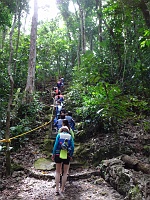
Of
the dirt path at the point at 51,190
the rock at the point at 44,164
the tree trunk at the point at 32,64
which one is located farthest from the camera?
the tree trunk at the point at 32,64

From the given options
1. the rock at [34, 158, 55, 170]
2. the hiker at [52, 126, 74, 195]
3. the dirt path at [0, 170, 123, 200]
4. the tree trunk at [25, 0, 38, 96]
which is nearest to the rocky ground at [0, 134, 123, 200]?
the dirt path at [0, 170, 123, 200]

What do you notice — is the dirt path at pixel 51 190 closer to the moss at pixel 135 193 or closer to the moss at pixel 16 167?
the moss at pixel 16 167

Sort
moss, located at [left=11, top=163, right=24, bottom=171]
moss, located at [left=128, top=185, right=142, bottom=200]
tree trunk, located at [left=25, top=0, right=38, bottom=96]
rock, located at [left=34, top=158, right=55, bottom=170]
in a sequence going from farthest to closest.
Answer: tree trunk, located at [left=25, top=0, right=38, bottom=96] < rock, located at [left=34, top=158, right=55, bottom=170] < moss, located at [left=11, top=163, right=24, bottom=171] < moss, located at [left=128, top=185, right=142, bottom=200]

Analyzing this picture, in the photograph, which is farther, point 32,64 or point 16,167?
point 32,64

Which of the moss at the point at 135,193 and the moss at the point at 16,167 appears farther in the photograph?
the moss at the point at 16,167

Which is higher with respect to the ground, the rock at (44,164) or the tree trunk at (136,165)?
the tree trunk at (136,165)

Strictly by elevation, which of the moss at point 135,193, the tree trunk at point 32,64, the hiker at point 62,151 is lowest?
the moss at point 135,193

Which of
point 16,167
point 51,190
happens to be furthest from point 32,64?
point 51,190

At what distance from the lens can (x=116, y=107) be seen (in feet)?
21.5

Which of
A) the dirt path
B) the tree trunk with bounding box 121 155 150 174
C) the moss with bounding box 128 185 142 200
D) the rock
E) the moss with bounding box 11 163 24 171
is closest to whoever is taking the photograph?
the moss with bounding box 128 185 142 200

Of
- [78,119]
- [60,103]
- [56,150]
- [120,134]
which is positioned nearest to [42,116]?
[60,103]

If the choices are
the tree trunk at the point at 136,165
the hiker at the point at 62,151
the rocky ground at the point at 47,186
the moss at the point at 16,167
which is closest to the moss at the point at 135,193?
the rocky ground at the point at 47,186

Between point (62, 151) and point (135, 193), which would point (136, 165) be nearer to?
point (135, 193)

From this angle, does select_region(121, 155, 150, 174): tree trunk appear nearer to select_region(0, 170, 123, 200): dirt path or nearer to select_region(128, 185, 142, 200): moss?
select_region(0, 170, 123, 200): dirt path
